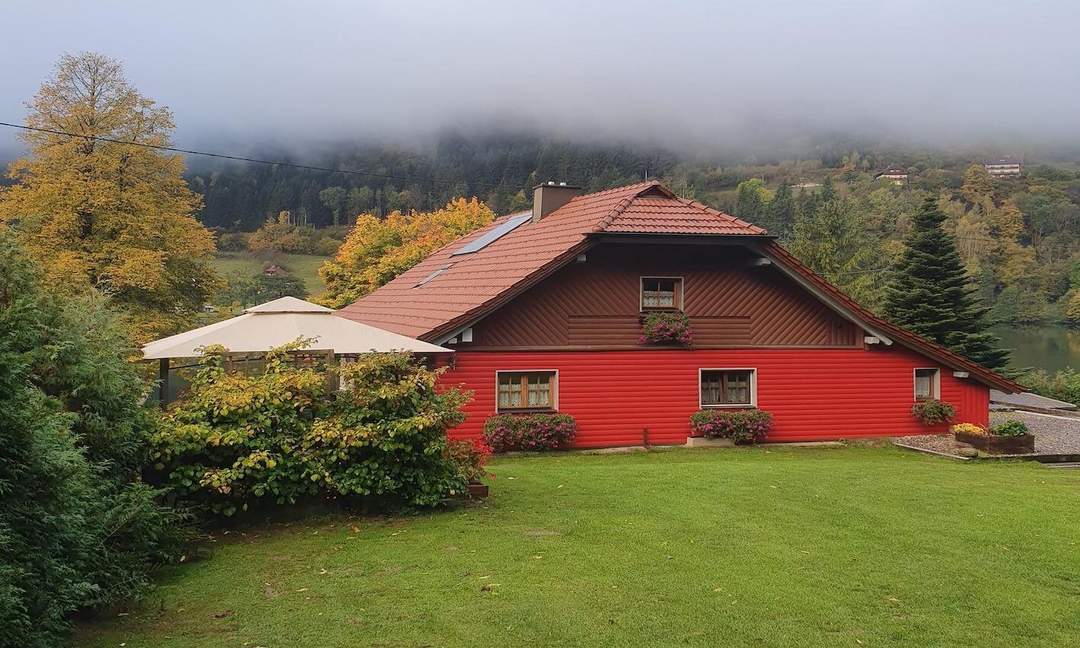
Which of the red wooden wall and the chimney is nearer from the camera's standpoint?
the red wooden wall

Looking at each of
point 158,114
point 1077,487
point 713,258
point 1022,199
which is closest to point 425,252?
point 158,114

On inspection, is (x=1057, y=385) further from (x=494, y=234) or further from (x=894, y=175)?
(x=894, y=175)

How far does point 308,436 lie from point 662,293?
1209 cm

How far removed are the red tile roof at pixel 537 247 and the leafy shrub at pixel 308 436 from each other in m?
8.05

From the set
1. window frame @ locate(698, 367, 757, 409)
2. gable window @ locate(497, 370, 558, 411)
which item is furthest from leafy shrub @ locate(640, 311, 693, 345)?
gable window @ locate(497, 370, 558, 411)

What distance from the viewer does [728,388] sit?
20531 millimetres

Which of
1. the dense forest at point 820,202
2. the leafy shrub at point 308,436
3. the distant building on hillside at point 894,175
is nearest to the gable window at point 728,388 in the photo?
the leafy shrub at point 308,436

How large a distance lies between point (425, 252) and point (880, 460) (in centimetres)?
2308

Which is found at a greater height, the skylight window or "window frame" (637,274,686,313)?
the skylight window

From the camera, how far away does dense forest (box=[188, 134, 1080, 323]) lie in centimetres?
6781

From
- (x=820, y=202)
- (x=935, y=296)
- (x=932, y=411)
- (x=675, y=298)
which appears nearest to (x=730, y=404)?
(x=675, y=298)

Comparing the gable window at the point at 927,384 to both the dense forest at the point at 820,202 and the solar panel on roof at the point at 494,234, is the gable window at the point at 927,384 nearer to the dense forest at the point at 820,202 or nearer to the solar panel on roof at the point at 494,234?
the solar panel on roof at the point at 494,234

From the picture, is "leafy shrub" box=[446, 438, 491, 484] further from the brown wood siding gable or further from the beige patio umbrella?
the brown wood siding gable

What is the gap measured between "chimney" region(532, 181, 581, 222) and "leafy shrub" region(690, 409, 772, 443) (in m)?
7.31
